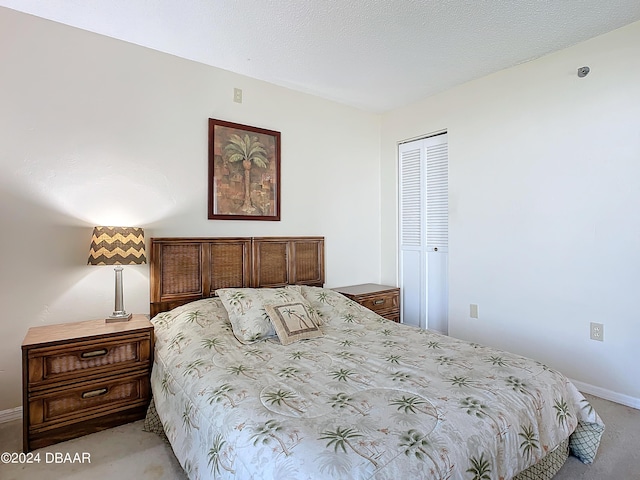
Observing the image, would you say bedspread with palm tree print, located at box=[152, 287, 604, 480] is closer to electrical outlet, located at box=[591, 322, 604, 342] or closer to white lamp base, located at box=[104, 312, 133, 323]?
white lamp base, located at box=[104, 312, 133, 323]

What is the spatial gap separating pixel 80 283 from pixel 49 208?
0.53m

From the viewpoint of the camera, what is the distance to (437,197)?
12.2 ft

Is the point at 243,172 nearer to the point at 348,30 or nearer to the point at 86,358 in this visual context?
the point at 348,30

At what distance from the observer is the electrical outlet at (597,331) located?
2.59 metres

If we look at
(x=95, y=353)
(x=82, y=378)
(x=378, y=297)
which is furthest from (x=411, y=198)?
(x=82, y=378)

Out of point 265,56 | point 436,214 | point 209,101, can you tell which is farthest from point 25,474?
point 436,214

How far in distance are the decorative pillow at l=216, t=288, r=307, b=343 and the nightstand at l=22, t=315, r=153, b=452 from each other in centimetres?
52

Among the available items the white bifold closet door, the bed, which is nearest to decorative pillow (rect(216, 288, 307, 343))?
the bed

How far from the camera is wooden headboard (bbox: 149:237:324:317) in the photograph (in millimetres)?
2693

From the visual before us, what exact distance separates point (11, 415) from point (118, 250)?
122 centimetres

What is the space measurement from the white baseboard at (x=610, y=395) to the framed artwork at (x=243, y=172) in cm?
281

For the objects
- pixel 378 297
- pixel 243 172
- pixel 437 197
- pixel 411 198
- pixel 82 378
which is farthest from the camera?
pixel 411 198

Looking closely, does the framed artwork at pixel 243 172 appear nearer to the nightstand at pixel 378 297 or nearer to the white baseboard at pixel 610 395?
the nightstand at pixel 378 297

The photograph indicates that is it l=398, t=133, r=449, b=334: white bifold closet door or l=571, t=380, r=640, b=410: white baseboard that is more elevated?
l=398, t=133, r=449, b=334: white bifold closet door
